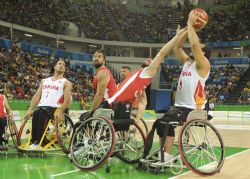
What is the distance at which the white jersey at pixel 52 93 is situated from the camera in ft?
22.7

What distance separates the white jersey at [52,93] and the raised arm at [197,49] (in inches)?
104

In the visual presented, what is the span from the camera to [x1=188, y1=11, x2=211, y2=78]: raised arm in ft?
16.4

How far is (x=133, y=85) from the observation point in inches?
209

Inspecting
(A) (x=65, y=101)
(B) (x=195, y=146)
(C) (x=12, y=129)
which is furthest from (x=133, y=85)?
(C) (x=12, y=129)

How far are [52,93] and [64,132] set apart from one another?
2.18 feet

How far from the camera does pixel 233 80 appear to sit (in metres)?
31.2

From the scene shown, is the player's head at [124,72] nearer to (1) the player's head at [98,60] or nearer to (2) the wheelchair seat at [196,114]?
(1) the player's head at [98,60]

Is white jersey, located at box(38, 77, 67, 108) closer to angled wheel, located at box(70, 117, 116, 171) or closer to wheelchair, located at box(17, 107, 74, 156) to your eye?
wheelchair, located at box(17, 107, 74, 156)

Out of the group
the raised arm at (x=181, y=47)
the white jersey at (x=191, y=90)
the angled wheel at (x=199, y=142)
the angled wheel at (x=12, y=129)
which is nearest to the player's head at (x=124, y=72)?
the angled wheel at (x=12, y=129)

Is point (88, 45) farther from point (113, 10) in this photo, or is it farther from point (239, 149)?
point (239, 149)

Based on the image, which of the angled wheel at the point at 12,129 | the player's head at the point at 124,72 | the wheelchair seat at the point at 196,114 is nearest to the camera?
the wheelchair seat at the point at 196,114

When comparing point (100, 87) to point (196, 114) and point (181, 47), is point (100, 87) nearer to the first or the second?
point (181, 47)

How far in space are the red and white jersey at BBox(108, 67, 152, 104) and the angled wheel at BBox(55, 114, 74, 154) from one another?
153cm

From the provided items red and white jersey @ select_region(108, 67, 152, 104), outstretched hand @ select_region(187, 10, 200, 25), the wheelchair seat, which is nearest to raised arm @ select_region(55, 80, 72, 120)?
red and white jersey @ select_region(108, 67, 152, 104)
